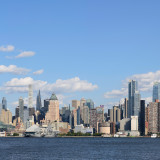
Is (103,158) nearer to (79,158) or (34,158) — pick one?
(79,158)

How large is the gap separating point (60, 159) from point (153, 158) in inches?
1000

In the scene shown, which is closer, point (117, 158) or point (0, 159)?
point (0, 159)

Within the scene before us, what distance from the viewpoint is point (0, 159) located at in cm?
11619

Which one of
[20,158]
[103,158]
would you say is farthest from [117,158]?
[20,158]

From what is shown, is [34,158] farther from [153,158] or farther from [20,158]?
[153,158]

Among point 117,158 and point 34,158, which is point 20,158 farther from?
point 117,158

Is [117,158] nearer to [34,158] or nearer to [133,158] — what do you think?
[133,158]

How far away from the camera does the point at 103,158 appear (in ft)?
403

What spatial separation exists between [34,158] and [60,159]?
6.85 meters

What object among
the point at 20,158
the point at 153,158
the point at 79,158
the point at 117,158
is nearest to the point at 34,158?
the point at 20,158

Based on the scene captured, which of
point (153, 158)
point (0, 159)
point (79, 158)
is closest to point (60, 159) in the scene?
point (79, 158)

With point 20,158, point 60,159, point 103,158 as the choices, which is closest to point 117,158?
point 103,158

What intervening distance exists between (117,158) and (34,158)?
23.0 metres

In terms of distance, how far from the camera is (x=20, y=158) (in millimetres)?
119625
